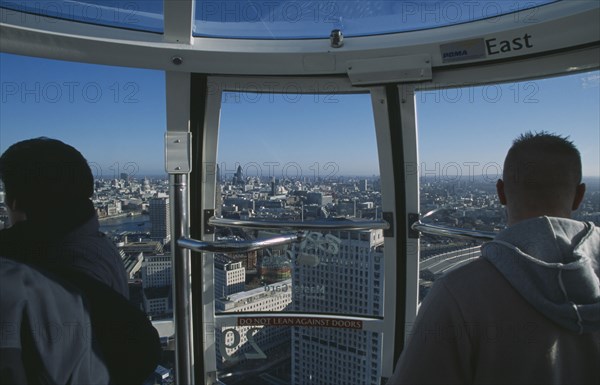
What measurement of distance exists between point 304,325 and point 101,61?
6.78ft

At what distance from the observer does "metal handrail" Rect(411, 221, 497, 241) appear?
2.04 m

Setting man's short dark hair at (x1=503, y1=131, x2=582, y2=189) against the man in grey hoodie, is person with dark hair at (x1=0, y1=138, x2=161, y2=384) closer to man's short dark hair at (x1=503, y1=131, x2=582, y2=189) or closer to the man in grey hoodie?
the man in grey hoodie

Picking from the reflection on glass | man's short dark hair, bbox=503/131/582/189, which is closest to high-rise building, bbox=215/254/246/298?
the reflection on glass

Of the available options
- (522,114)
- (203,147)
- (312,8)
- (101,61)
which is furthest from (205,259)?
(522,114)

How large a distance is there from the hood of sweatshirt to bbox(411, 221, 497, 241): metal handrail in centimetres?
103

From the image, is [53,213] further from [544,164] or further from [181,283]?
[544,164]

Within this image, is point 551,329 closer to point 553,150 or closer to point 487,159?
point 553,150

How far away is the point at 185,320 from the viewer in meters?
1.95

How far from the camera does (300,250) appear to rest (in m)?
2.94

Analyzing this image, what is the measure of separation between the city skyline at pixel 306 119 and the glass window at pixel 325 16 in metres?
0.43

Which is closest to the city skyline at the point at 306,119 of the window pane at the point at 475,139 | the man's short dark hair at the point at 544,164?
the window pane at the point at 475,139

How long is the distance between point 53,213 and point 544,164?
47.2 inches

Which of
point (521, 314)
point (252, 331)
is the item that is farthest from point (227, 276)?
point (521, 314)

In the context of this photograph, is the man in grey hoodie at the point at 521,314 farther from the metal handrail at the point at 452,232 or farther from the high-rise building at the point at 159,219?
the high-rise building at the point at 159,219
